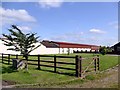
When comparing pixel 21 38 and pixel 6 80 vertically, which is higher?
pixel 21 38

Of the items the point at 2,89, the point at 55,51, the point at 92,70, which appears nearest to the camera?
the point at 2,89

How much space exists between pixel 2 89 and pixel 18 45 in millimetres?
6601

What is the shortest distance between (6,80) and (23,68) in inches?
135

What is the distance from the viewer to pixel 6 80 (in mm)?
12914

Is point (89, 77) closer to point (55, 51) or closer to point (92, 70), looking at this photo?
point (92, 70)

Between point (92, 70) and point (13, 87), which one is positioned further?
point (92, 70)

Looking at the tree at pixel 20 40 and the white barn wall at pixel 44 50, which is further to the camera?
the white barn wall at pixel 44 50

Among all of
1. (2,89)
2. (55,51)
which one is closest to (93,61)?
(2,89)

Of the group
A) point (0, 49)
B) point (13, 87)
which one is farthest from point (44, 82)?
point (0, 49)

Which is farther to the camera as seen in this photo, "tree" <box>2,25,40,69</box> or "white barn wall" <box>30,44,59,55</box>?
"white barn wall" <box>30,44,59,55</box>

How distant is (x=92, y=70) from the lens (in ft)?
51.9

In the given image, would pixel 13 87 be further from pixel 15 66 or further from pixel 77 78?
pixel 15 66

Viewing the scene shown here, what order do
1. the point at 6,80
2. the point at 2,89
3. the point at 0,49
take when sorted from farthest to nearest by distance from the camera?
the point at 0,49 < the point at 6,80 < the point at 2,89

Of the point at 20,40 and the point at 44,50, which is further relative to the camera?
the point at 44,50
